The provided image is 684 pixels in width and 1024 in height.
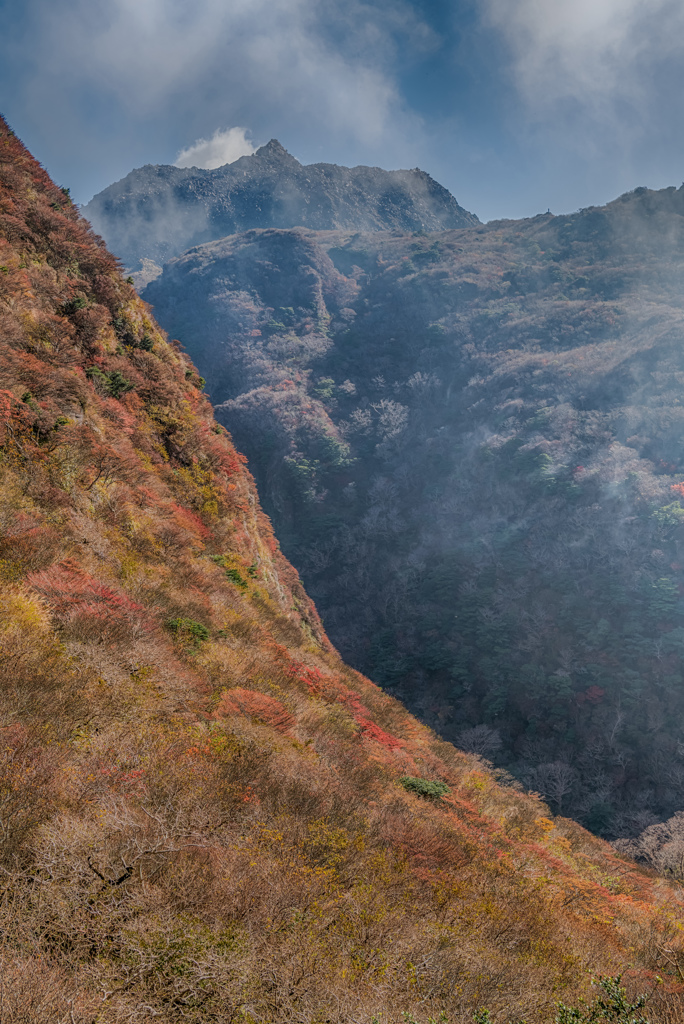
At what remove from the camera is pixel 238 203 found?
12125 cm

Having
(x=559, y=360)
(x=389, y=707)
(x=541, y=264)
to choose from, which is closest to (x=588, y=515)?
(x=559, y=360)

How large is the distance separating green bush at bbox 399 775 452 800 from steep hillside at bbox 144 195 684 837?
25.8 m

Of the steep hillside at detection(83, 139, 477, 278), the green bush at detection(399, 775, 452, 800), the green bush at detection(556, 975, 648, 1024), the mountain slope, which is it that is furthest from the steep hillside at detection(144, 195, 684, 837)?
the steep hillside at detection(83, 139, 477, 278)

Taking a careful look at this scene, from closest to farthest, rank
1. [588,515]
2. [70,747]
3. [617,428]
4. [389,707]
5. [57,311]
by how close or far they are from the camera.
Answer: [70,747]
[57,311]
[389,707]
[588,515]
[617,428]

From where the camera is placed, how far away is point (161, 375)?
14.8m

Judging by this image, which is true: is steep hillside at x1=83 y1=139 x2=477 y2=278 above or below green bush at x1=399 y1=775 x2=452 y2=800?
above

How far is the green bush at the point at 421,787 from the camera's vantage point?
8.63m

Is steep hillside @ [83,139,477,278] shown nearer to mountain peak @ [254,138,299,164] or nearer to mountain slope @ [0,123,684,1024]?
mountain peak @ [254,138,299,164]

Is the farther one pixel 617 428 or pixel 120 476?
pixel 617 428

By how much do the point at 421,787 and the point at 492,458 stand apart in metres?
48.8

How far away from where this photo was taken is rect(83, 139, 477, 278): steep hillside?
119 m

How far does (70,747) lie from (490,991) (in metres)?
4.65

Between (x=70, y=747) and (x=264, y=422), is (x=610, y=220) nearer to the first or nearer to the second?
(x=264, y=422)

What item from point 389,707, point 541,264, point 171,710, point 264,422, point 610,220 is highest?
point 610,220
